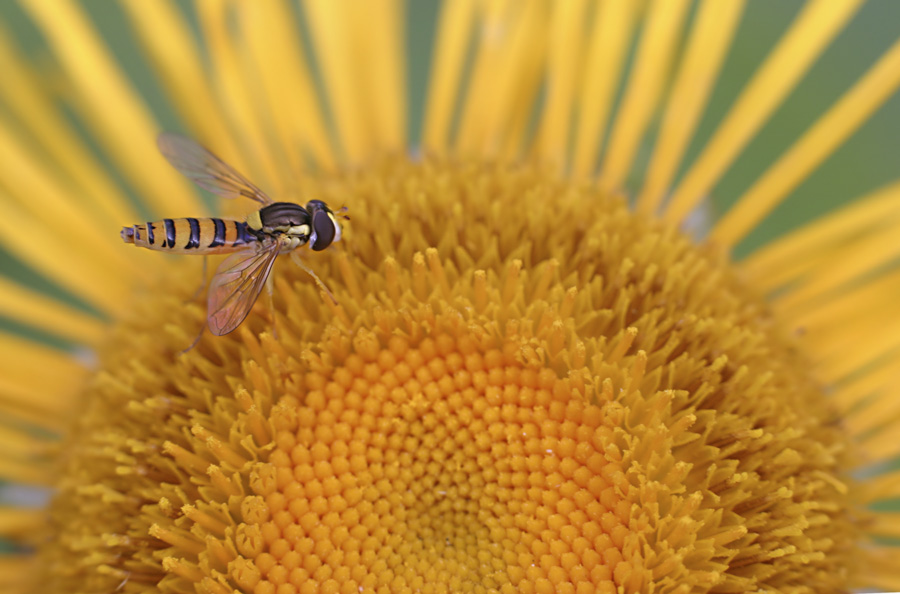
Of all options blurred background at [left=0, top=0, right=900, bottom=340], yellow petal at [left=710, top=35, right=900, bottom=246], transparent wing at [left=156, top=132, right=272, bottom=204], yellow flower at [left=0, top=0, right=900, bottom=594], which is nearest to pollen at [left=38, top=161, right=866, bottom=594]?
yellow flower at [left=0, top=0, right=900, bottom=594]

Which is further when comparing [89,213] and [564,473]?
[89,213]

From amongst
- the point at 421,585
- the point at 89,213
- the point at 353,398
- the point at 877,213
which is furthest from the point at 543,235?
the point at 89,213

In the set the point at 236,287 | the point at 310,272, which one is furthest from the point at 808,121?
the point at 236,287

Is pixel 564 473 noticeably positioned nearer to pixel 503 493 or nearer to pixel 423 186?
pixel 503 493

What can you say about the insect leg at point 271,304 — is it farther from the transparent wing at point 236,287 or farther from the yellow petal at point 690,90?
the yellow petal at point 690,90

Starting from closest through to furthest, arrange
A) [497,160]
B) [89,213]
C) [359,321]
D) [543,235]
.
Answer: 1. [359,321]
2. [543,235]
3. [497,160]
4. [89,213]

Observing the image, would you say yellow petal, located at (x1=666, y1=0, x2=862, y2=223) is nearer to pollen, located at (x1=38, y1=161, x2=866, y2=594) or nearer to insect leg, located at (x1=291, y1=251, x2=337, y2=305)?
pollen, located at (x1=38, y1=161, x2=866, y2=594)
